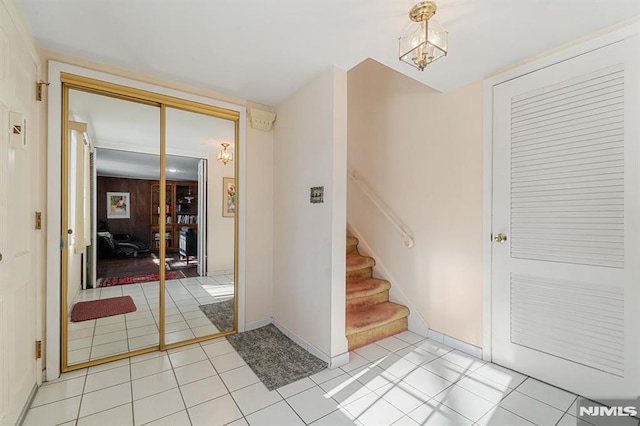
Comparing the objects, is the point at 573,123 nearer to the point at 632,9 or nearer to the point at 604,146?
the point at 604,146

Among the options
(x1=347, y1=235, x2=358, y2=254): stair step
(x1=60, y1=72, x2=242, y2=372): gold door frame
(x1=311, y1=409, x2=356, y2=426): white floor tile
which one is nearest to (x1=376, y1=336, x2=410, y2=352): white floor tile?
(x1=311, y1=409, x2=356, y2=426): white floor tile

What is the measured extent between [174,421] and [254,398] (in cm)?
48

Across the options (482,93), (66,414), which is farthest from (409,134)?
(66,414)

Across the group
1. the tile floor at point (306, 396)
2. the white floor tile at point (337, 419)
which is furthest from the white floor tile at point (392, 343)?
the white floor tile at point (337, 419)

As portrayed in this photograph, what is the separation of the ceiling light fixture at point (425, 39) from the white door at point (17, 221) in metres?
2.09

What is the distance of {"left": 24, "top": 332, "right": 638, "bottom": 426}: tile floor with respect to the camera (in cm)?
165

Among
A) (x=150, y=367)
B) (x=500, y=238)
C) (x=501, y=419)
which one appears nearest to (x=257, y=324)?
(x=150, y=367)

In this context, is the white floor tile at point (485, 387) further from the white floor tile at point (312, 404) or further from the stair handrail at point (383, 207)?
the stair handrail at point (383, 207)

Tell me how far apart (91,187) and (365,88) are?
10.2 feet

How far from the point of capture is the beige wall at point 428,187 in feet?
7.96

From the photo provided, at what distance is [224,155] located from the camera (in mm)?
2920

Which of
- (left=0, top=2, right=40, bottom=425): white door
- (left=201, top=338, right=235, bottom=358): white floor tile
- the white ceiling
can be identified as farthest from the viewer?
(left=201, top=338, right=235, bottom=358): white floor tile

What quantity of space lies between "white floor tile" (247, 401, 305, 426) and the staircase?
2.86 ft

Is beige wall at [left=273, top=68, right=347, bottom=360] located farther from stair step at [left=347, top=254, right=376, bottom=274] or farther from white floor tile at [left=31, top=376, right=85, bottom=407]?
white floor tile at [left=31, top=376, right=85, bottom=407]
